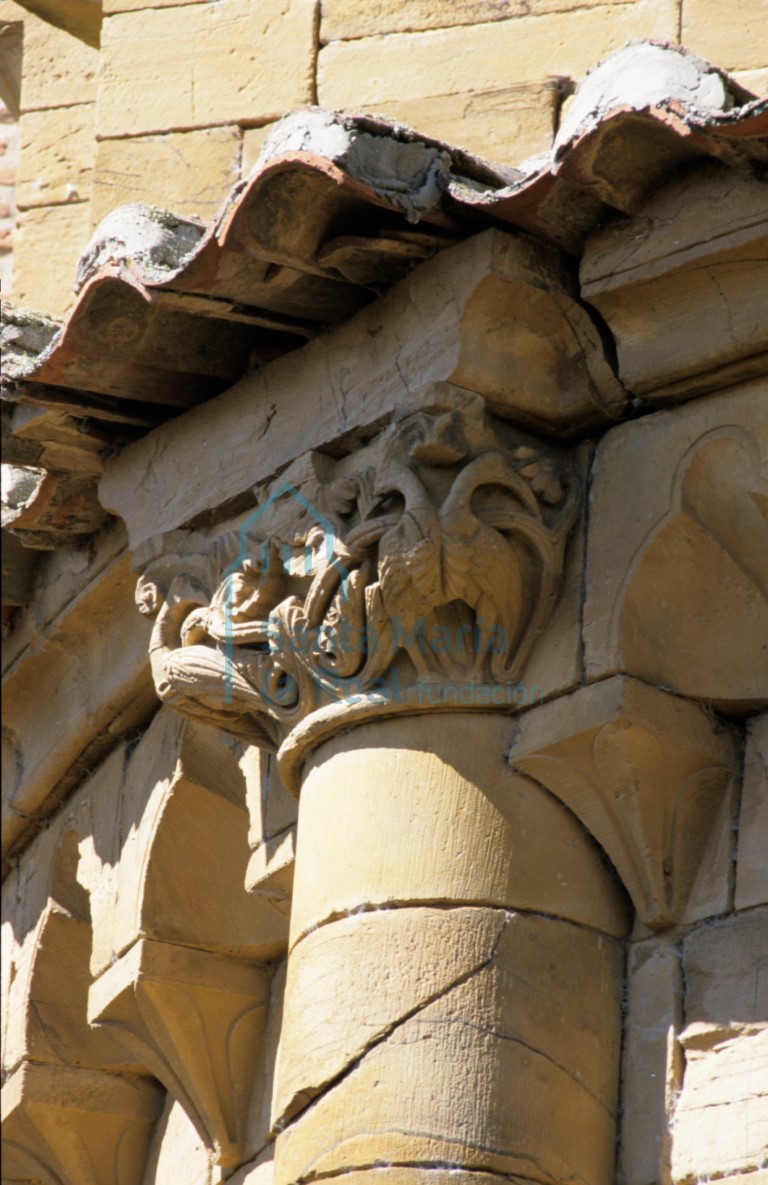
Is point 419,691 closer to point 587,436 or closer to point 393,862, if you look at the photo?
point 393,862

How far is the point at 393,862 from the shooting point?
374 cm

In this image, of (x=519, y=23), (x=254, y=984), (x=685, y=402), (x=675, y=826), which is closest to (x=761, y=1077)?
(x=675, y=826)

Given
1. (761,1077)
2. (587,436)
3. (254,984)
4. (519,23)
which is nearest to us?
(761,1077)

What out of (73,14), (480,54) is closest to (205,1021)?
(480,54)

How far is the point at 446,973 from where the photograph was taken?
363cm

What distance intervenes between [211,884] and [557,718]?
1.35 m

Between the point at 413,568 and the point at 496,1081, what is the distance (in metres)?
0.86

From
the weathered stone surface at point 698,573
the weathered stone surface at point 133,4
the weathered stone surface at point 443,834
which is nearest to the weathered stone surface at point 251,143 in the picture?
the weathered stone surface at point 133,4

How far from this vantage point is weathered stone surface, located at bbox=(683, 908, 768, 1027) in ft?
11.8

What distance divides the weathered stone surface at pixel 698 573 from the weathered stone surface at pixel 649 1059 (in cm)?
47

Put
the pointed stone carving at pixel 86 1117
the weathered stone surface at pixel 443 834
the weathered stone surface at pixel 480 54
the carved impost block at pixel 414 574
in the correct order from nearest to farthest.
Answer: the weathered stone surface at pixel 443 834 < the carved impost block at pixel 414 574 < the weathered stone surface at pixel 480 54 < the pointed stone carving at pixel 86 1117

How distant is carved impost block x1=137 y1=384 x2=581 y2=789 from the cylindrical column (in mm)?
86

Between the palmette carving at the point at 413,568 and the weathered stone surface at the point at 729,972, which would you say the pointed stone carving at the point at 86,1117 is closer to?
the palmette carving at the point at 413,568

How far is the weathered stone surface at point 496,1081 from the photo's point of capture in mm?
3506
